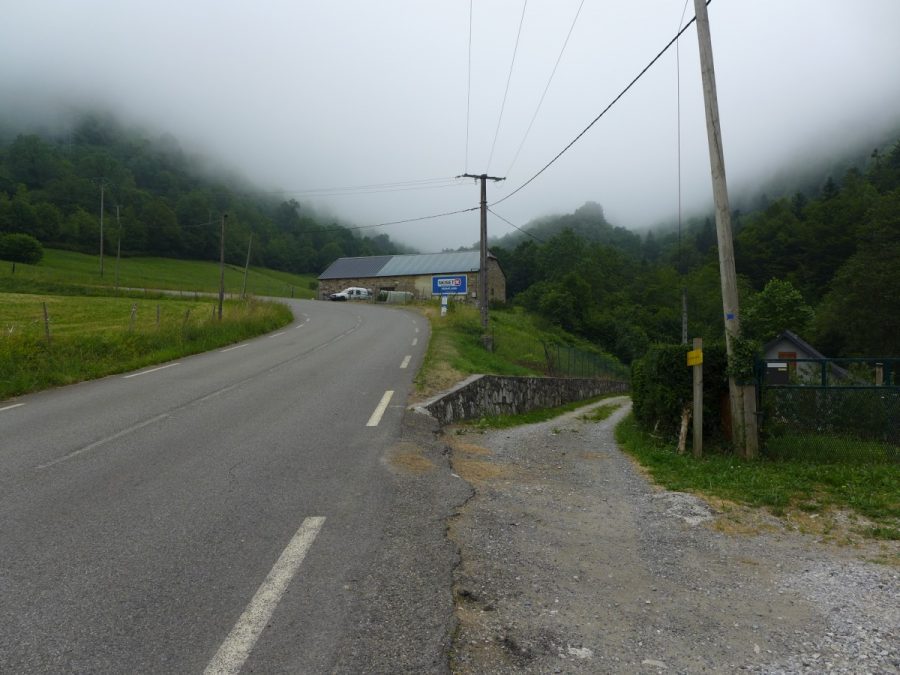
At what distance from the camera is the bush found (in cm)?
7131

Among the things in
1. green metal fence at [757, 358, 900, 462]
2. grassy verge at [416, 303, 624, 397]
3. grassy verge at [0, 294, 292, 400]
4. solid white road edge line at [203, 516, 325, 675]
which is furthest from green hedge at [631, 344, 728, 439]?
grassy verge at [0, 294, 292, 400]

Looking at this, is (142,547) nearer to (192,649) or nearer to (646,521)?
(192,649)

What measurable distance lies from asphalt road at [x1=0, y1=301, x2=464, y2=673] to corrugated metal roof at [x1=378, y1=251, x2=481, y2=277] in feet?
205

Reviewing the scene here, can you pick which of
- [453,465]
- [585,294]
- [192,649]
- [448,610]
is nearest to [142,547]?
[192,649]

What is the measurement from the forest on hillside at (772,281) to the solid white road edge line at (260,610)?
4801 centimetres

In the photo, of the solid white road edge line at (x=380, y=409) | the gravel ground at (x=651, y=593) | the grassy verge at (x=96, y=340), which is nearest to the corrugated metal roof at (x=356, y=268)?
the grassy verge at (x=96, y=340)

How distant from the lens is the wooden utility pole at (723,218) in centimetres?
948

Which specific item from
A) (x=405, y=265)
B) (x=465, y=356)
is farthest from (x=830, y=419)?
(x=405, y=265)

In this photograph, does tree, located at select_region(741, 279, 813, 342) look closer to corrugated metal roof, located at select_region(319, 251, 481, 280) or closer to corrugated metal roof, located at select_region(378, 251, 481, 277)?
corrugated metal roof, located at select_region(378, 251, 481, 277)

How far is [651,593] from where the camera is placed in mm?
4223

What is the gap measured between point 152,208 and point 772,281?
8660cm

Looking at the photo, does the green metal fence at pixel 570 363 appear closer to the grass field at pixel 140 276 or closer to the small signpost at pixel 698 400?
the small signpost at pixel 698 400

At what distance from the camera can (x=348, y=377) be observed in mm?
14883

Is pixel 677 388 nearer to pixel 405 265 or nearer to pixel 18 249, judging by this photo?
pixel 405 265
